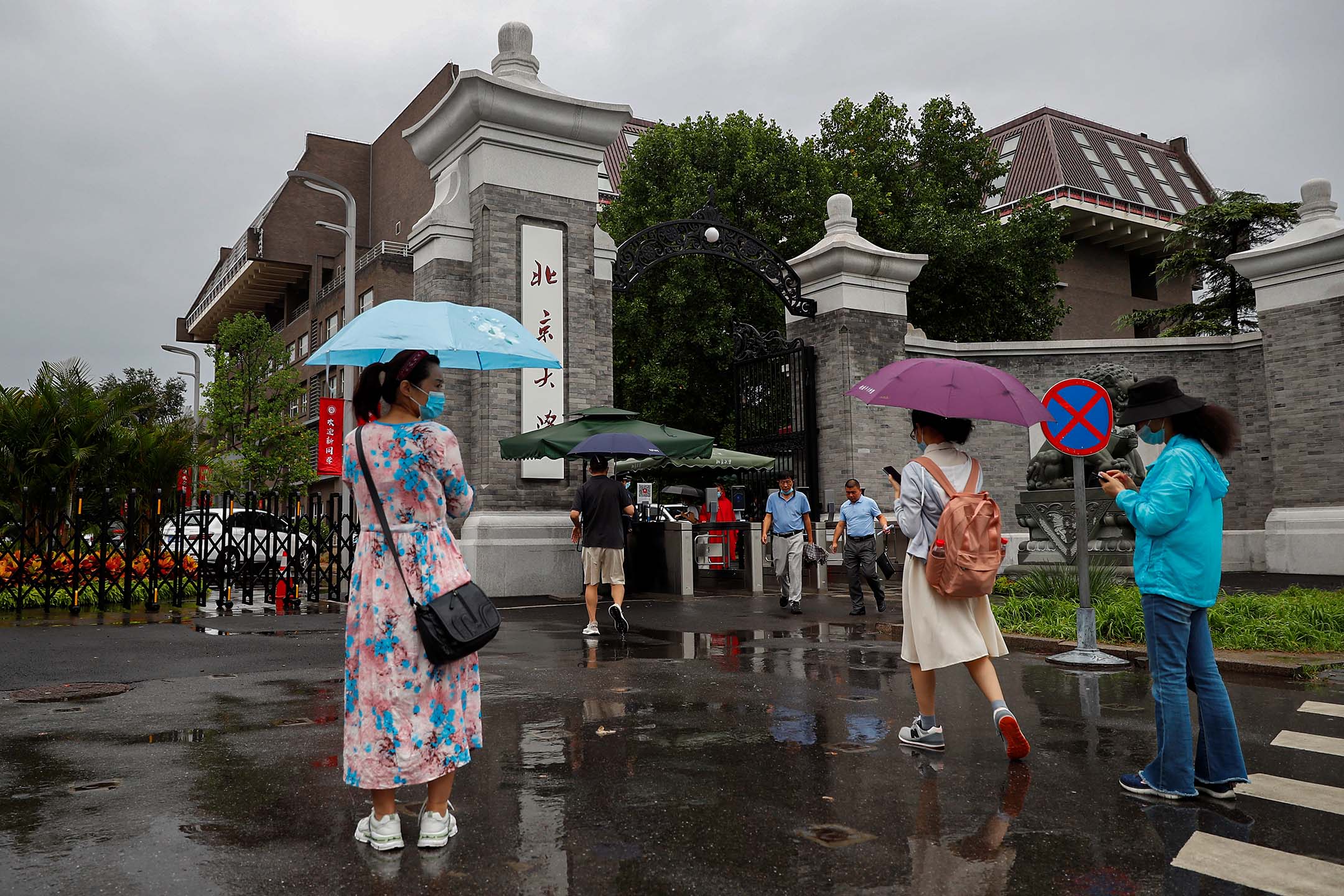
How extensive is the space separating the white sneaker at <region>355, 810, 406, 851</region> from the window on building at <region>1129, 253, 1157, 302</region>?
140 ft

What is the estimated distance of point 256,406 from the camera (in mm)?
36906

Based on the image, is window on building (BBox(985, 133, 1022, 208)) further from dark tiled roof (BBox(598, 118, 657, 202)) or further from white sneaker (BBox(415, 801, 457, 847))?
white sneaker (BBox(415, 801, 457, 847))

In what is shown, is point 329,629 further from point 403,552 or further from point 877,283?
point 877,283

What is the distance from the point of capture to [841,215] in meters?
19.8

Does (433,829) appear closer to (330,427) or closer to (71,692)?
(71,692)

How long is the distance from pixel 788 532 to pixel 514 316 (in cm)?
539

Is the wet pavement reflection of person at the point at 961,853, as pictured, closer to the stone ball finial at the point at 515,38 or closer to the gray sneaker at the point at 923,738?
the gray sneaker at the point at 923,738

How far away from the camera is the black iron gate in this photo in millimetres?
19359

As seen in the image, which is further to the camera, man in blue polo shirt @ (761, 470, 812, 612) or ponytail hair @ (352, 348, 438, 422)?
man in blue polo shirt @ (761, 470, 812, 612)

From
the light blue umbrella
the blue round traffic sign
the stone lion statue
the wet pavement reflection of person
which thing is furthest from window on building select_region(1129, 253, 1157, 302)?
the wet pavement reflection of person

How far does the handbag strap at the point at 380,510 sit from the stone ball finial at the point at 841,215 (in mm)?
17026

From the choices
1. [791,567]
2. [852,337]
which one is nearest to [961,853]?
[791,567]

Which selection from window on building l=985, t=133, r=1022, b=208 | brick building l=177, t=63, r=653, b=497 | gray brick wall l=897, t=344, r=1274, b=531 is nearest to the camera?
gray brick wall l=897, t=344, r=1274, b=531

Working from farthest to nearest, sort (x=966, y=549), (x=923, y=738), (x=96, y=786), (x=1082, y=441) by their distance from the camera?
1. (x=1082, y=441)
2. (x=923, y=738)
3. (x=966, y=549)
4. (x=96, y=786)
